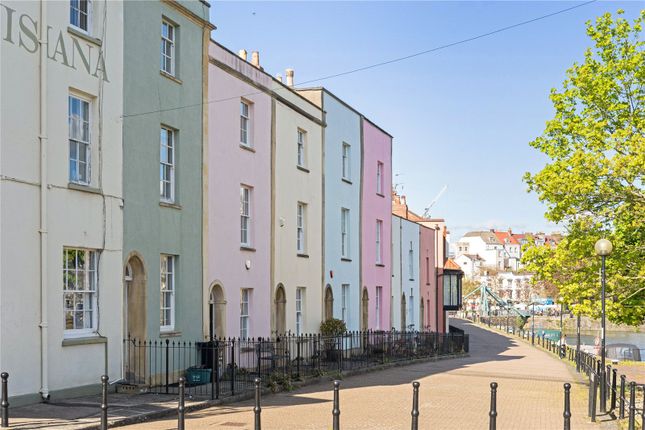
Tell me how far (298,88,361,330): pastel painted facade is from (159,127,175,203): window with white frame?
12204 mm

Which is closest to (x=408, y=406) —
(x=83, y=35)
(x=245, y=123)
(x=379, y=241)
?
(x=83, y=35)

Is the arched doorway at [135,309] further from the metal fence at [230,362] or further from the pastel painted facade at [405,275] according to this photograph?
the pastel painted facade at [405,275]

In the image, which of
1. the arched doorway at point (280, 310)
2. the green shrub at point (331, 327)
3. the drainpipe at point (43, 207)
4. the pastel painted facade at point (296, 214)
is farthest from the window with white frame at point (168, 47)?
the green shrub at point (331, 327)

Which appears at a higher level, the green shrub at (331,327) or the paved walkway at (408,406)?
the green shrub at (331,327)

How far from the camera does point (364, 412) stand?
16.6 m

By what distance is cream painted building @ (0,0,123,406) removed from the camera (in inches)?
593

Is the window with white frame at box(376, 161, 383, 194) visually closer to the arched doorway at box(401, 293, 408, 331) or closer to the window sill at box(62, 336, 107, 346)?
the arched doorway at box(401, 293, 408, 331)

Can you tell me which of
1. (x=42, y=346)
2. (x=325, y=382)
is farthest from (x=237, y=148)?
(x=42, y=346)

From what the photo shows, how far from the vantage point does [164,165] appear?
67.6 feet

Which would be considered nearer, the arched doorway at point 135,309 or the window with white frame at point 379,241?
the arched doorway at point 135,309

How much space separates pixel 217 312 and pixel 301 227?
7.79m

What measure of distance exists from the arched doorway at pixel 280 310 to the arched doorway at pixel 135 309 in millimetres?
8675

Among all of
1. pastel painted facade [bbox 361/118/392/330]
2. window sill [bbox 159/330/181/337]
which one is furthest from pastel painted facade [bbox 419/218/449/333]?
window sill [bbox 159/330/181/337]

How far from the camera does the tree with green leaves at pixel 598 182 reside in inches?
853
